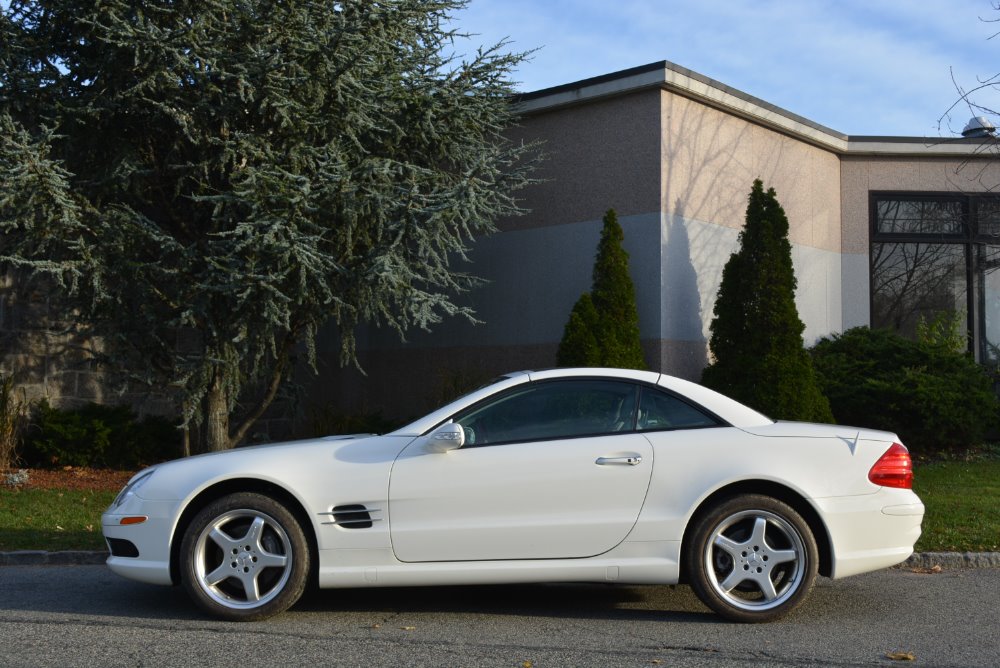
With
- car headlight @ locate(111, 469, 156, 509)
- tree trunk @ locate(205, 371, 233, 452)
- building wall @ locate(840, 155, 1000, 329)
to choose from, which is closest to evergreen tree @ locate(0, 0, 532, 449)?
tree trunk @ locate(205, 371, 233, 452)

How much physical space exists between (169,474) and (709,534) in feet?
10.4

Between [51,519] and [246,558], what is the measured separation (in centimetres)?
457

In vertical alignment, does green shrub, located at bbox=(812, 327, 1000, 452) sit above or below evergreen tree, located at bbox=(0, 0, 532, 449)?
below

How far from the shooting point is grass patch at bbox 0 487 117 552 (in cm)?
852

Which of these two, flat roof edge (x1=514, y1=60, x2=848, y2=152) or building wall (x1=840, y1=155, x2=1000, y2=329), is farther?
building wall (x1=840, y1=155, x2=1000, y2=329)

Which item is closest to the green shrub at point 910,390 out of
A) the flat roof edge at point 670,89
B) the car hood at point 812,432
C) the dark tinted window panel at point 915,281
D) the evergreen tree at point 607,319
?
the dark tinted window panel at point 915,281

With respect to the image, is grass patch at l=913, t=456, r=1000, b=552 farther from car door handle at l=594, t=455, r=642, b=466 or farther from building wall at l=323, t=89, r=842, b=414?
car door handle at l=594, t=455, r=642, b=466

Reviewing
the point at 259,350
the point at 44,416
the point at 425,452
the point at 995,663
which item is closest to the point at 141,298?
the point at 259,350

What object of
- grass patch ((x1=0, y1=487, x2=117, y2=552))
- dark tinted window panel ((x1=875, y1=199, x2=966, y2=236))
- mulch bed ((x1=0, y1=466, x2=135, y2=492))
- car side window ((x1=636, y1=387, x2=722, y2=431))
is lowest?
grass patch ((x1=0, y1=487, x2=117, y2=552))

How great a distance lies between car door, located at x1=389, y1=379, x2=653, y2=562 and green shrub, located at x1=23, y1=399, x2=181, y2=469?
831cm

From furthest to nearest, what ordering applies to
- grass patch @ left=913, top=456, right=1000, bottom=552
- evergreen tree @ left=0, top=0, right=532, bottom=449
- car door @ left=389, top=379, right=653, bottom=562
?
1. evergreen tree @ left=0, top=0, right=532, bottom=449
2. grass patch @ left=913, top=456, right=1000, bottom=552
3. car door @ left=389, top=379, right=653, bottom=562

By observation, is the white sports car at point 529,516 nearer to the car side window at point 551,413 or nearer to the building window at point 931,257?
the car side window at point 551,413

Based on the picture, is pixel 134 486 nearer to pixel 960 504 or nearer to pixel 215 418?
pixel 215 418

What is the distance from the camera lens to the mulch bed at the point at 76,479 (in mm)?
11789
